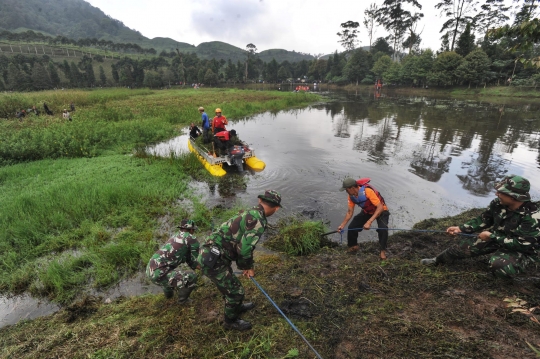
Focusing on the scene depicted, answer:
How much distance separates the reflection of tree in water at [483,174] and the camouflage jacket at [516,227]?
Answer: 19.3 feet

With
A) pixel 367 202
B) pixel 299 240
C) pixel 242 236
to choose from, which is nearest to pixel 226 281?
pixel 242 236

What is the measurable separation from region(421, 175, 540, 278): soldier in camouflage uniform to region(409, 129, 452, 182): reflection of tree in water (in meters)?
6.50

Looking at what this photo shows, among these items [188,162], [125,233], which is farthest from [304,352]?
[188,162]

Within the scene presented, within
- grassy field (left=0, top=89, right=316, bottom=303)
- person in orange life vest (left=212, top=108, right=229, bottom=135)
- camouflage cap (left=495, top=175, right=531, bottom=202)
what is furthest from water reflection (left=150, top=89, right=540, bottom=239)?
camouflage cap (left=495, top=175, right=531, bottom=202)

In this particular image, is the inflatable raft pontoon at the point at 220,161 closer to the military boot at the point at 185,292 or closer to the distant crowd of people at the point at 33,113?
the military boot at the point at 185,292

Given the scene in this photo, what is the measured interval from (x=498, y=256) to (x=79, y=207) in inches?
367

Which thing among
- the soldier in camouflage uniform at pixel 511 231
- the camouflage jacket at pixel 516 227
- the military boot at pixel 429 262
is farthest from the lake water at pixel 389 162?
the camouflage jacket at pixel 516 227

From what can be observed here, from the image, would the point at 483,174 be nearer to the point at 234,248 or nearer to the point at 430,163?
the point at 430,163

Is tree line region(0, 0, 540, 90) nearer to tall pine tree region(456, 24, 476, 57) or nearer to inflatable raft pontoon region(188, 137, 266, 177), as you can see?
tall pine tree region(456, 24, 476, 57)

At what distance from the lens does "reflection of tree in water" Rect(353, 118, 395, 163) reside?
12.8 m

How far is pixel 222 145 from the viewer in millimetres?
10812

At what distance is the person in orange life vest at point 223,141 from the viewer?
1065 cm

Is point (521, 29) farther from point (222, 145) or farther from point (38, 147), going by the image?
point (38, 147)

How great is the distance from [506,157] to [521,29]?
493 inches
